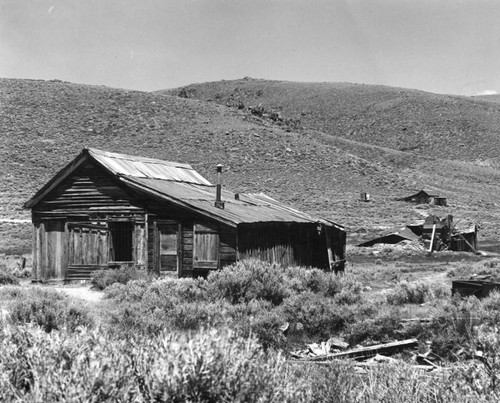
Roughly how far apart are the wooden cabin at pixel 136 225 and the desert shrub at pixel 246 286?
3.03m

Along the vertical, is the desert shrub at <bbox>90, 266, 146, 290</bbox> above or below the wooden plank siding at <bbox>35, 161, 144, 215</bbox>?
below

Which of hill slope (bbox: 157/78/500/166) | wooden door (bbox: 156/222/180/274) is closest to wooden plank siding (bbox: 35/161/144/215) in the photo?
wooden door (bbox: 156/222/180/274)

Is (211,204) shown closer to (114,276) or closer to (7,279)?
(114,276)

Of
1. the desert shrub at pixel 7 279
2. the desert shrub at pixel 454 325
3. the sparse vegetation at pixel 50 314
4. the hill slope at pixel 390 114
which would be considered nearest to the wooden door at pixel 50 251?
the desert shrub at pixel 7 279

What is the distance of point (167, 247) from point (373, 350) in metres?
9.12

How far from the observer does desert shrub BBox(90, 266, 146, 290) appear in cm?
1656

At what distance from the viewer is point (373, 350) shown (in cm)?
948

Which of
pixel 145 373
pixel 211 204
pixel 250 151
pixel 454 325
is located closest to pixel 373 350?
pixel 454 325

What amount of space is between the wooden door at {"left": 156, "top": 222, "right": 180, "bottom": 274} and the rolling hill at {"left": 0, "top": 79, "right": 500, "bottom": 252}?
19539 mm

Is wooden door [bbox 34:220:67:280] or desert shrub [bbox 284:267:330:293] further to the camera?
wooden door [bbox 34:220:67:280]

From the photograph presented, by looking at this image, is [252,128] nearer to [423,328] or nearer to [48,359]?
[423,328]

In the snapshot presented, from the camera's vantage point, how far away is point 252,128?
67.1m

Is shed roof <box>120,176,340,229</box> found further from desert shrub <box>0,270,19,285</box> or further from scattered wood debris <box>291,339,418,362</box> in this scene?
scattered wood debris <box>291,339,418,362</box>

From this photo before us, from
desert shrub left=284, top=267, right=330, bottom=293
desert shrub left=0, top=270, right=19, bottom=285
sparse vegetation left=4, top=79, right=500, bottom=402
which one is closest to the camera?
sparse vegetation left=4, top=79, right=500, bottom=402
